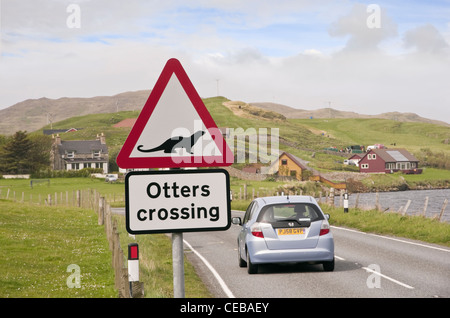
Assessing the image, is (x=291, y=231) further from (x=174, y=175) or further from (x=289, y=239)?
(x=174, y=175)

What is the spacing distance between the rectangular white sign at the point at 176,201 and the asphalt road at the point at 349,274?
7328mm

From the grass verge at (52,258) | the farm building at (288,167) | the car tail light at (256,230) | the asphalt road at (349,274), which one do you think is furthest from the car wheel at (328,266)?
the farm building at (288,167)

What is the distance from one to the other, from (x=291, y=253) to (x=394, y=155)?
145 metres

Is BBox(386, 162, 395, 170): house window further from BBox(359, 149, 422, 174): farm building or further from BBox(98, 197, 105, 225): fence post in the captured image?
BBox(98, 197, 105, 225): fence post

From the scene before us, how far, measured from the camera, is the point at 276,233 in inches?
564

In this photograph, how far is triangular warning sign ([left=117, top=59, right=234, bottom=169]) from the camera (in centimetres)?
449

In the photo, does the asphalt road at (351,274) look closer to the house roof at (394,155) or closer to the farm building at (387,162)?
the farm building at (387,162)

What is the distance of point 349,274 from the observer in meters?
14.2

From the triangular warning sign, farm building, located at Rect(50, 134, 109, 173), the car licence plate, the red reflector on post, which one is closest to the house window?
farm building, located at Rect(50, 134, 109, 173)
